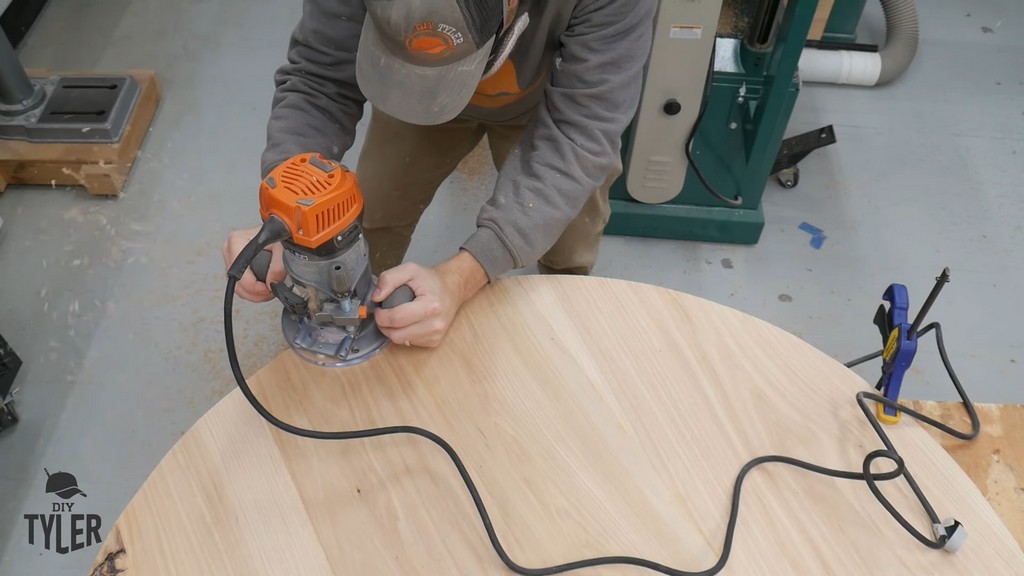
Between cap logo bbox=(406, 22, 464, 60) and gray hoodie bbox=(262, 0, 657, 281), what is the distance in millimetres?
216

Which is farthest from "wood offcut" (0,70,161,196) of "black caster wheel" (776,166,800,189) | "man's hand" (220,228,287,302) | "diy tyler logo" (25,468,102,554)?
"black caster wheel" (776,166,800,189)

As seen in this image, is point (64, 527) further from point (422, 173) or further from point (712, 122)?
point (712, 122)

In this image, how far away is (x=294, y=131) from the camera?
1001 mm

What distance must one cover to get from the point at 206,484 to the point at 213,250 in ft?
3.97

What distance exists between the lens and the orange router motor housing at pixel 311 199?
2.46ft

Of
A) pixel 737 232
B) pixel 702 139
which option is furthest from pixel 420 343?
pixel 737 232

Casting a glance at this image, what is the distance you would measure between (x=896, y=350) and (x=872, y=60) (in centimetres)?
174

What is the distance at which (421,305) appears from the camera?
0.90 meters

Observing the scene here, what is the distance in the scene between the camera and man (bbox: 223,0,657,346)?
0.81 metres

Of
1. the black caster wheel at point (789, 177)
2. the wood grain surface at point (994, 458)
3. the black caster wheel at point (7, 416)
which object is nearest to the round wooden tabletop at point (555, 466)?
the wood grain surface at point (994, 458)

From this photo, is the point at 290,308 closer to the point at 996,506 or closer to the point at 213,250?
the point at 996,506

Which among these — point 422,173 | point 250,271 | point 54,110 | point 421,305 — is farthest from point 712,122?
point 54,110

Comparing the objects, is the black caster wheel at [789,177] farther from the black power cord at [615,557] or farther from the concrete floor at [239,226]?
the black power cord at [615,557]

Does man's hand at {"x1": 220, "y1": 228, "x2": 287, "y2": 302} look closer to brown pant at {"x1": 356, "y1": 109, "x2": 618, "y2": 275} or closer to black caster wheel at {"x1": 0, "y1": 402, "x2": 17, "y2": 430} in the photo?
brown pant at {"x1": 356, "y1": 109, "x2": 618, "y2": 275}
